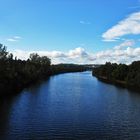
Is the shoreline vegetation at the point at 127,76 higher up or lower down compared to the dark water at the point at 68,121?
higher up

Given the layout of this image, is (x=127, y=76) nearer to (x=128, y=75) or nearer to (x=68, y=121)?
(x=128, y=75)

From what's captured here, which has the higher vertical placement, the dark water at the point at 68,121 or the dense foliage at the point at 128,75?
the dense foliage at the point at 128,75

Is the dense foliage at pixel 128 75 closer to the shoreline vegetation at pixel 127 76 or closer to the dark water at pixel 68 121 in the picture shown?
the shoreline vegetation at pixel 127 76

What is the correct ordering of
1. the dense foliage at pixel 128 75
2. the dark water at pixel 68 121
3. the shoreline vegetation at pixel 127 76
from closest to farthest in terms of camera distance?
the dark water at pixel 68 121
the shoreline vegetation at pixel 127 76
the dense foliage at pixel 128 75

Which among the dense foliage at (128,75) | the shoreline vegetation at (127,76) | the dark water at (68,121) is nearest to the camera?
the dark water at (68,121)

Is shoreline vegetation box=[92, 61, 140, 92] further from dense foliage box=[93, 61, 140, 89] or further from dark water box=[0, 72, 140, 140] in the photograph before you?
dark water box=[0, 72, 140, 140]

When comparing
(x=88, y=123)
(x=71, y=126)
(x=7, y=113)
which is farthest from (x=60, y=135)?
(x=7, y=113)

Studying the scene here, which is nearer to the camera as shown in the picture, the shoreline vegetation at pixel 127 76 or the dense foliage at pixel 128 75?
the shoreline vegetation at pixel 127 76

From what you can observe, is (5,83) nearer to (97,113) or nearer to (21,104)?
(21,104)

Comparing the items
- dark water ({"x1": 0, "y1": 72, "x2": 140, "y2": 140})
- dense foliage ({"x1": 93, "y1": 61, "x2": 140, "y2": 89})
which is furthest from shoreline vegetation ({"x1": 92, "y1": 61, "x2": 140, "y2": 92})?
dark water ({"x1": 0, "y1": 72, "x2": 140, "y2": 140})

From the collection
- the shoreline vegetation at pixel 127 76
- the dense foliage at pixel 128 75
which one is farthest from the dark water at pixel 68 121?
the dense foliage at pixel 128 75

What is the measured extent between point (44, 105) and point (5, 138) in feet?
65.8

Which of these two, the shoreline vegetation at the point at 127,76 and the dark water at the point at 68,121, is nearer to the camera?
the dark water at the point at 68,121

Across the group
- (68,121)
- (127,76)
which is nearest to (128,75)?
(127,76)
